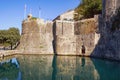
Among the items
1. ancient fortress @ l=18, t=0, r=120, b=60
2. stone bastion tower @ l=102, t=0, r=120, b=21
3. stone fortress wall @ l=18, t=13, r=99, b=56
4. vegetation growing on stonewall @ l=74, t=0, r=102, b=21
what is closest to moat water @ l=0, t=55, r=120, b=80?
ancient fortress @ l=18, t=0, r=120, b=60

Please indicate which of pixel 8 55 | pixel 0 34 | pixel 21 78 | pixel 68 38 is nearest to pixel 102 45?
pixel 68 38

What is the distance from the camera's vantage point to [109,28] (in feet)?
81.8

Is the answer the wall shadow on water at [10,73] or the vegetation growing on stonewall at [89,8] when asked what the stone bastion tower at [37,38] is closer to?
the vegetation growing on stonewall at [89,8]

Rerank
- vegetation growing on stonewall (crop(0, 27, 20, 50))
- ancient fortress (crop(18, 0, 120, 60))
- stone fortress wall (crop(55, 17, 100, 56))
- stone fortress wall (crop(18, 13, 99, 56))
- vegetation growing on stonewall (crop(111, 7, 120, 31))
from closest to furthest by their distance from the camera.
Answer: vegetation growing on stonewall (crop(111, 7, 120, 31)), ancient fortress (crop(18, 0, 120, 60)), stone fortress wall (crop(55, 17, 100, 56)), stone fortress wall (crop(18, 13, 99, 56)), vegetation growing on stonewall (crop(0, 27, 20, 50))

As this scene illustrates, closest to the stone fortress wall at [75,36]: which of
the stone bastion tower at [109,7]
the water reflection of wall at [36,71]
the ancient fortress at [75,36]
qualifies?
the ancient fortress at [75,36]

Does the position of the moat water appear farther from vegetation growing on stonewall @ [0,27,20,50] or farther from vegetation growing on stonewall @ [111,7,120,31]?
vegetation growing on stonewall @ [0,27,20,50]

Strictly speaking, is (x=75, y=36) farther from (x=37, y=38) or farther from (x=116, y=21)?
(x=116, y=21)

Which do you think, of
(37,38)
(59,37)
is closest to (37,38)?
(37,38)

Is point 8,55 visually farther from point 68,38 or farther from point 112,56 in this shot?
point 112,56

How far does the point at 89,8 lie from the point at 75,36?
6886mm

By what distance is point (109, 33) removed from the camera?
24.6 meters

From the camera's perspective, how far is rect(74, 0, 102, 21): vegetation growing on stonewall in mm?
34312

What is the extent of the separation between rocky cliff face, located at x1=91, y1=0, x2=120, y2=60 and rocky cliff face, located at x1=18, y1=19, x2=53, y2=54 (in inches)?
293

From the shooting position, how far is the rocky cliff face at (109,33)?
22.7m
